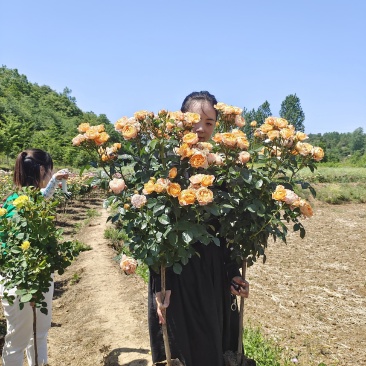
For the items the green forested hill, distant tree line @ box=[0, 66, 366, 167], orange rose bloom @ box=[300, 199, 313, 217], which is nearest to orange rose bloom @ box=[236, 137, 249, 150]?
orange rose bloom @ box=[300, 199, 313, 217]

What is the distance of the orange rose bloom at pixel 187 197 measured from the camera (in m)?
1.36

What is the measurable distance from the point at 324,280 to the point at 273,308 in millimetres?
1671

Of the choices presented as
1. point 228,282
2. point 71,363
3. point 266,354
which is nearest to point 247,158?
point 228,282

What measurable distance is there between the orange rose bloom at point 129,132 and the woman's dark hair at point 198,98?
0.51 meters

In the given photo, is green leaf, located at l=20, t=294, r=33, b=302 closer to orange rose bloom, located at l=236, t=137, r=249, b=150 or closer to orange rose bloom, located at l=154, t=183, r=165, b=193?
orange rose bloom, located at l=154, t=183, r=165, b=193

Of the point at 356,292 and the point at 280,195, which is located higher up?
the point at 280,195

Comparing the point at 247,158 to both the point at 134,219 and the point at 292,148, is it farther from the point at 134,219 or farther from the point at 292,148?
the point at 134,219

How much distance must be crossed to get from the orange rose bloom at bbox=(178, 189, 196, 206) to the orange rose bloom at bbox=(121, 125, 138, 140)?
333 mm

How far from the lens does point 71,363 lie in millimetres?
3260

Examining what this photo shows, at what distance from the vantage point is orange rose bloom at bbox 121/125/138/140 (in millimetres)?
1499

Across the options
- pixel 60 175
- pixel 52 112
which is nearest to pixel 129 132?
pixel 60 175

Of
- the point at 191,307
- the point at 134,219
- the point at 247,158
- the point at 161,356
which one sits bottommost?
the point at 161,356

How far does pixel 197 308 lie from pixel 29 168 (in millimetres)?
1439

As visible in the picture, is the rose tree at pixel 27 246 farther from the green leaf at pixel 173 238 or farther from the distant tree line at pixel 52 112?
the distant tree line at pixel 52 112
